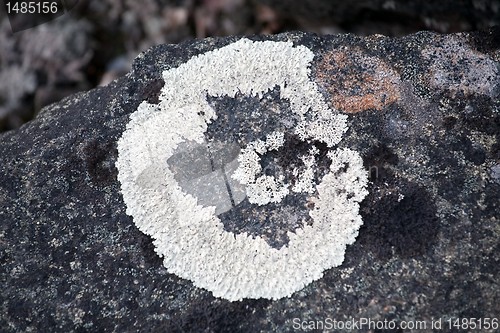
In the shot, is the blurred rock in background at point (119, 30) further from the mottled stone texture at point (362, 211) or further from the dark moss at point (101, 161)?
the dark moss at point (101, 161)

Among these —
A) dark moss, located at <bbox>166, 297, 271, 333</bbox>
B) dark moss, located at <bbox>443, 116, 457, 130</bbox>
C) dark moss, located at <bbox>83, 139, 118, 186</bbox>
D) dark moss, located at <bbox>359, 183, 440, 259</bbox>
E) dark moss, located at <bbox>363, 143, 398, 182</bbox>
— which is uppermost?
dark moss, located at <bbox>83, 139, 118, 186</bbox>

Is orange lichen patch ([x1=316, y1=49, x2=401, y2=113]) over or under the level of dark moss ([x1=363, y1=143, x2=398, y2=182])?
over

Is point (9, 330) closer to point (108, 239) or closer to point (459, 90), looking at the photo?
point (108, 239)

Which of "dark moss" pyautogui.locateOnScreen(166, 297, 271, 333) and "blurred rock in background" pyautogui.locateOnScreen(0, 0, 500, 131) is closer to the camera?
"dark moss" pyautogui.locateOnScreen(166, 297, 271, 333)

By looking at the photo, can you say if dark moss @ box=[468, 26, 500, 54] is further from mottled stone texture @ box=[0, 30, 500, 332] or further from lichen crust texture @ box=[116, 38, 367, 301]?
lichen crust texture @ box=[116, 38, 367, 301]

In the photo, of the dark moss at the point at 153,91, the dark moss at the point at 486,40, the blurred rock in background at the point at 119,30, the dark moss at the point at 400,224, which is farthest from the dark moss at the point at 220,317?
the blurred rock in background at the point at 119,30

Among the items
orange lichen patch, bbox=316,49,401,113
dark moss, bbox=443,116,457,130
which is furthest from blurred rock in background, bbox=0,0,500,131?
dark moss, bbox=443,116,457,130

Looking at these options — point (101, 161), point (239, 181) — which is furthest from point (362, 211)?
point (101, 161)
